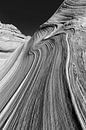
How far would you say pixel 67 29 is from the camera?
2.51 metres

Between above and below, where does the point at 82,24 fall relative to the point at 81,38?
above

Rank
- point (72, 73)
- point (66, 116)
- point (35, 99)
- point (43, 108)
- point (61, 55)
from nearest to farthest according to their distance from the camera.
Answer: point (66, 116)
point (43, 108)
point (35, 99)
point (72, 73)
point (61, 55)

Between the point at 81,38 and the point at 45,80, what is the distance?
2.32 feet

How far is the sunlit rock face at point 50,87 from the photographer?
4.20 ft

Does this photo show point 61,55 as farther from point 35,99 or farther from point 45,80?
point 35,99

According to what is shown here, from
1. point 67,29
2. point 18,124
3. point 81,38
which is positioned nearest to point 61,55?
point 81,38

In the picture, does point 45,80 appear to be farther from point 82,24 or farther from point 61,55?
point 82,24

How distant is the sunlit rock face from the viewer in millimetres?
1280

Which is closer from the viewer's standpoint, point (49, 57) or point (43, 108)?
point (43, 108)

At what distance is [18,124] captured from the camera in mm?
1310

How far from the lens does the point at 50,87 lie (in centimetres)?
161

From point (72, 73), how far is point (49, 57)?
0.54 meters

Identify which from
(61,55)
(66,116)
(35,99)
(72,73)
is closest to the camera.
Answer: (66,116)

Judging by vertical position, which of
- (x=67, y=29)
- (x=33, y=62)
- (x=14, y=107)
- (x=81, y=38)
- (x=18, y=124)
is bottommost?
(x=18, y=124)
